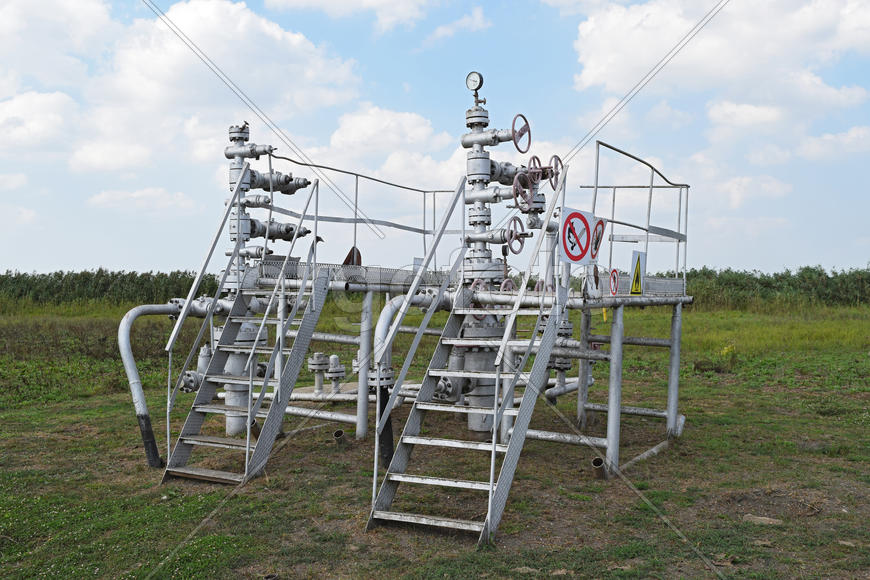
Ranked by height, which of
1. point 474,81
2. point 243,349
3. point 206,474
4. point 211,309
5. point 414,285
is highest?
point 474,81

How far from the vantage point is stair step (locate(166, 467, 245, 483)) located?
803cm

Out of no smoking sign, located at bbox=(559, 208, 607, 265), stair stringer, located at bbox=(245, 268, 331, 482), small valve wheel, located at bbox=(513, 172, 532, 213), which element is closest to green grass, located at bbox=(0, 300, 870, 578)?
stair stringer, located at bbox=(245, 268, 331, 482)

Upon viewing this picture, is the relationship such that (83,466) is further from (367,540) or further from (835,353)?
(835,353)

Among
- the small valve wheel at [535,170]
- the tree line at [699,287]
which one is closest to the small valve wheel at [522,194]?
the small valve wheel at [535,170]

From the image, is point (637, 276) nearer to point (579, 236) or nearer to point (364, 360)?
point (579, 236)

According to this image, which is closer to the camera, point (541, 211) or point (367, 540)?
point (367, 540)

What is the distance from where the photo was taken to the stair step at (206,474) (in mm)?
8031

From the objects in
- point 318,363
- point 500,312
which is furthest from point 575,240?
point 318,363

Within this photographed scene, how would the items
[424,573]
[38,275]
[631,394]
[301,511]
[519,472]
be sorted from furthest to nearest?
[38,275], [631,394], [519,472], [301,511], [424,573]

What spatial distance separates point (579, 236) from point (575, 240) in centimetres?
9

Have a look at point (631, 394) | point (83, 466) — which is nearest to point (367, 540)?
point (83, 466)

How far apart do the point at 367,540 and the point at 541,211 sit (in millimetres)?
5541

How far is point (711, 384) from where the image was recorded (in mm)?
16156

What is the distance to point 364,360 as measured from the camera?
395 inches
